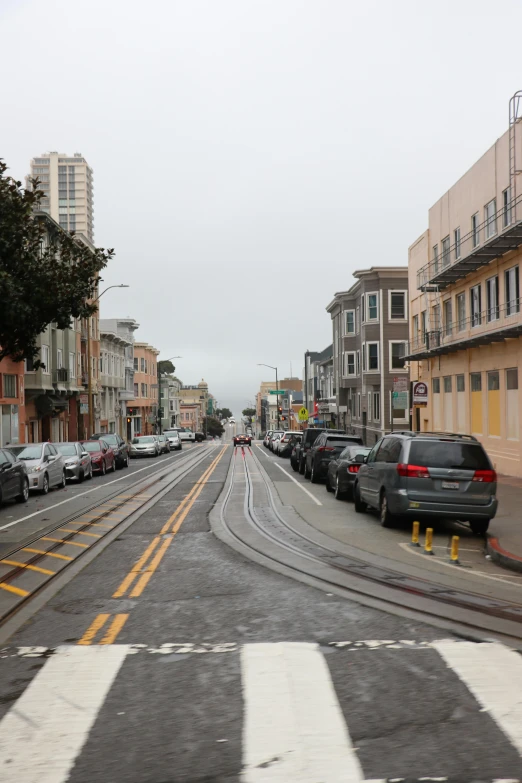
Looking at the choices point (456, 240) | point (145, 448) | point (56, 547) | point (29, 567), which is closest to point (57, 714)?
point (29, 567)

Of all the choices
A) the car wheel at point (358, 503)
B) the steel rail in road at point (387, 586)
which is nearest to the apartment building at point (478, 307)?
the car wheel at point (358, 503)

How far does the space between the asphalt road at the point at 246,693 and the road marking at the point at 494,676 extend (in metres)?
0.02

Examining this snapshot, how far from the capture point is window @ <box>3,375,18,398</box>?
4044 centimetres

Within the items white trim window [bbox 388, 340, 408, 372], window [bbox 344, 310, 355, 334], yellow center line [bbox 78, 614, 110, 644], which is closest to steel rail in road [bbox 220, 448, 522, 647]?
yellow center line [bbox 78, 614, 110, 644]

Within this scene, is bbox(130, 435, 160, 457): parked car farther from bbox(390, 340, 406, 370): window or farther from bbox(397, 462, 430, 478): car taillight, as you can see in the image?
bbox(397, 462, 430, 478): car taillight

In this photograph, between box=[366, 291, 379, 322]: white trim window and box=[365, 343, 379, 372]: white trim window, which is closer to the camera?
box=[365, 343, 379, 372]: white trim window

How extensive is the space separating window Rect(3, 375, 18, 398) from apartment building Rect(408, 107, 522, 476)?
19.7 m

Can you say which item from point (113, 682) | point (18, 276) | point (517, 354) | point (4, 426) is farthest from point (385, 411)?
point (113, 682)

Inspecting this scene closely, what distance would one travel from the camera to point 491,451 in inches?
1138

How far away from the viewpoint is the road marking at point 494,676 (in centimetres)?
520

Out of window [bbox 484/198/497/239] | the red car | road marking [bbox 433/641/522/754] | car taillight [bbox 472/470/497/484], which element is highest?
window [bbox 484/198/497/239]

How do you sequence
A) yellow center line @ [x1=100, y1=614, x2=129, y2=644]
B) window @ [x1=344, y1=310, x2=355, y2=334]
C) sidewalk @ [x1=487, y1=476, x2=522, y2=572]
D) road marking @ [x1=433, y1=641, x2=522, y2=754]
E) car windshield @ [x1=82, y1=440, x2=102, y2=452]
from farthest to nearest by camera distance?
1. window @ [x1=344, y1=310, x2=355, y2=334]
2. car windshield @ [x1=82, y1=440, x2=102, y2=452]
3. sidewalk @ [x1=487, y1=476, x2=522, y2=572]
4. yellow center line @ [x1=100, y1=614, x2=129, y2=644]
5. road marking @ [x1=433, y1=641, x2=522, y2=754]

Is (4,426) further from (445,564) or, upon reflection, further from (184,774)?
(184,774)

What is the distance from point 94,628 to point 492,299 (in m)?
23.7
